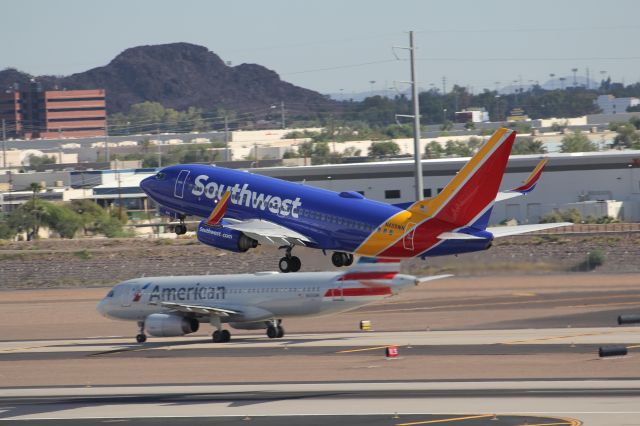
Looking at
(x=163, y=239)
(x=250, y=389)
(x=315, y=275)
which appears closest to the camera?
(x=250, y=389)

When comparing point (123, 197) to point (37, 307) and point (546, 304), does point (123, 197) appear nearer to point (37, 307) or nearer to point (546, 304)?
point (37, 307)

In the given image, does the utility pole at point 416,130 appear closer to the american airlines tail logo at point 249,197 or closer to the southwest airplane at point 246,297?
the southwest airplane at point 246,297

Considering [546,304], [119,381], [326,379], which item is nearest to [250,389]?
[326,379]

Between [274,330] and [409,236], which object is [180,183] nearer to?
[409,236]

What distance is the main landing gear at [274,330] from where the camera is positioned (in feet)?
263

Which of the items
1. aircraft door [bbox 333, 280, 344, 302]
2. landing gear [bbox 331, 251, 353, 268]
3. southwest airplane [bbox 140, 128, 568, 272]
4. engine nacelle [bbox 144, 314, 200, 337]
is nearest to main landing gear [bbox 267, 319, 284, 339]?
aircraft door [bbox 333, 280, 344, 302]

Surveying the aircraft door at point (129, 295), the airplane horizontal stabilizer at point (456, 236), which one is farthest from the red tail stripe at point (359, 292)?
the aircraft door at point (129, 295)

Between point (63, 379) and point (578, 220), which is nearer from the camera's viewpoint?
point (63, 379)

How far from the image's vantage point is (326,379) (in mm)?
62375

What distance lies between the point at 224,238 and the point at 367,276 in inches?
625

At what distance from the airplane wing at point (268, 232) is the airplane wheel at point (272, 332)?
17696 millimetres

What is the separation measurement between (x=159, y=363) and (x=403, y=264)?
18354 mm

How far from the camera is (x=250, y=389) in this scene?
6078 cm

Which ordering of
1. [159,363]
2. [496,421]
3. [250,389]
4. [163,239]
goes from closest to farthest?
[496,421] < [250,389] < [159,363] < [163,239]
